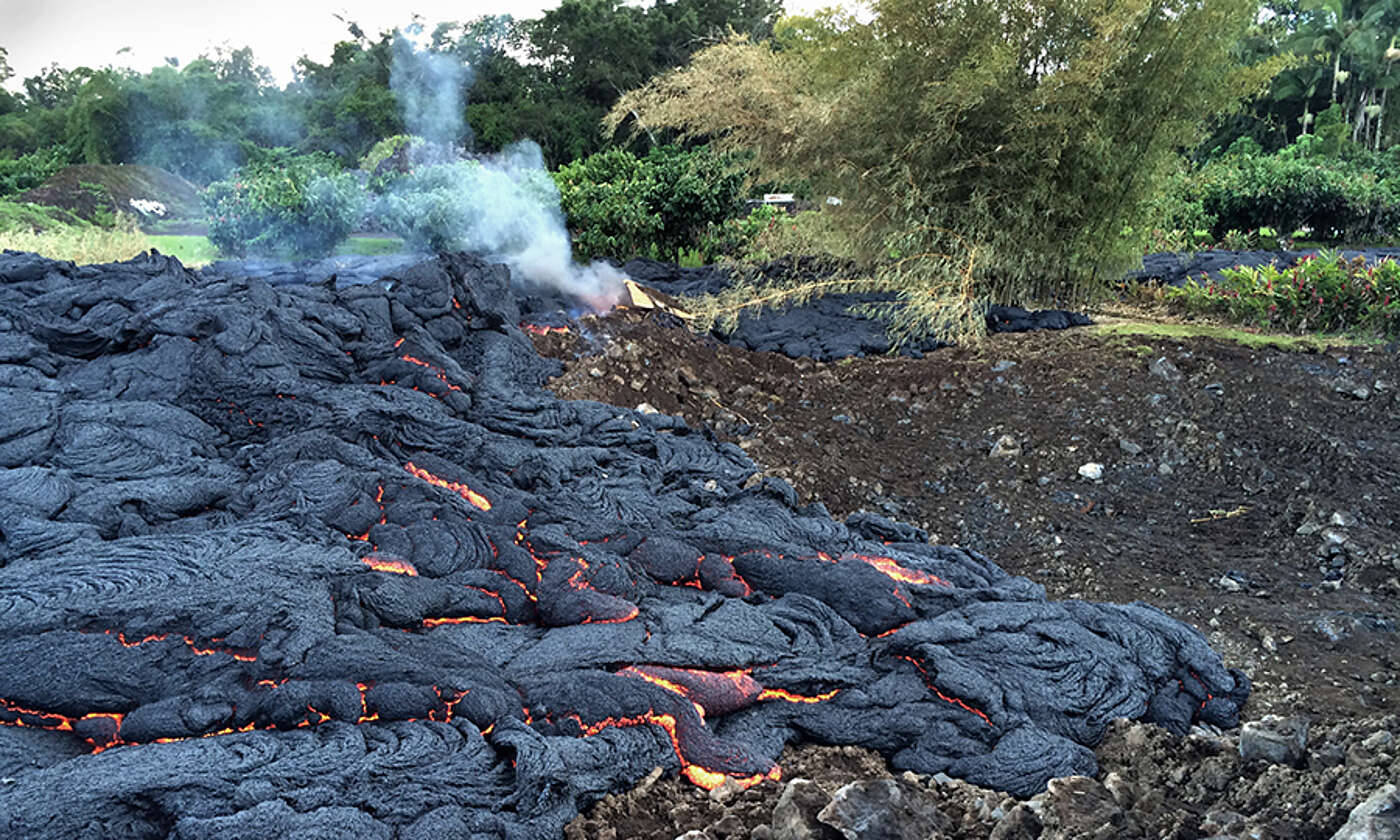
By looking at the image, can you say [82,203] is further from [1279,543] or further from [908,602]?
[1279,543]

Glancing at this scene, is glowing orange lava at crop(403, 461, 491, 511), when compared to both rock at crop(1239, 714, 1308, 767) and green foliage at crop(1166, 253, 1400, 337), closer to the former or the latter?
rock at crop(1239, 714, 1308, 767)

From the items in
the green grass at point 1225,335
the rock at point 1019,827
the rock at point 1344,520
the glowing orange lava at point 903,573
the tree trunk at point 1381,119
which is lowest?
the rock at point 1344,520

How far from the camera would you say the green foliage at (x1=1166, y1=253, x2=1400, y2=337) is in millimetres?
7281

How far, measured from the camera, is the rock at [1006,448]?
231 inches

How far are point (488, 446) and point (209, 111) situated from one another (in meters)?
9.46

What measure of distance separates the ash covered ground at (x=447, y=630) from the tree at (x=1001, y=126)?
11.9 ft

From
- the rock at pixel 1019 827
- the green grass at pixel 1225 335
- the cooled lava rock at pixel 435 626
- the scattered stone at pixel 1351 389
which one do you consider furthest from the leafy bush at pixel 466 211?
the rock at pixel 1019 827

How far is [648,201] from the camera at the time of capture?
10.1 m

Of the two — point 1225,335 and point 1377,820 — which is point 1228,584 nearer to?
point 1377,820

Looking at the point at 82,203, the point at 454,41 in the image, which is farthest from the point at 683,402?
the point at 454,41

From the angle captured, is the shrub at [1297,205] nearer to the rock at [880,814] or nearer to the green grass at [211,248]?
the green grass at [211,248]

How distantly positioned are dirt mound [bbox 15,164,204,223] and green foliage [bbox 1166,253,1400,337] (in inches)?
385

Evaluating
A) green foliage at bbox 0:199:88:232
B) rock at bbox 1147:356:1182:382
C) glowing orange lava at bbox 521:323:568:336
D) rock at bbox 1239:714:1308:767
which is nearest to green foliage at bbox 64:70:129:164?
green foliage at bbox 0:199:88:232

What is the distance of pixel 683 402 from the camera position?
6426mm
